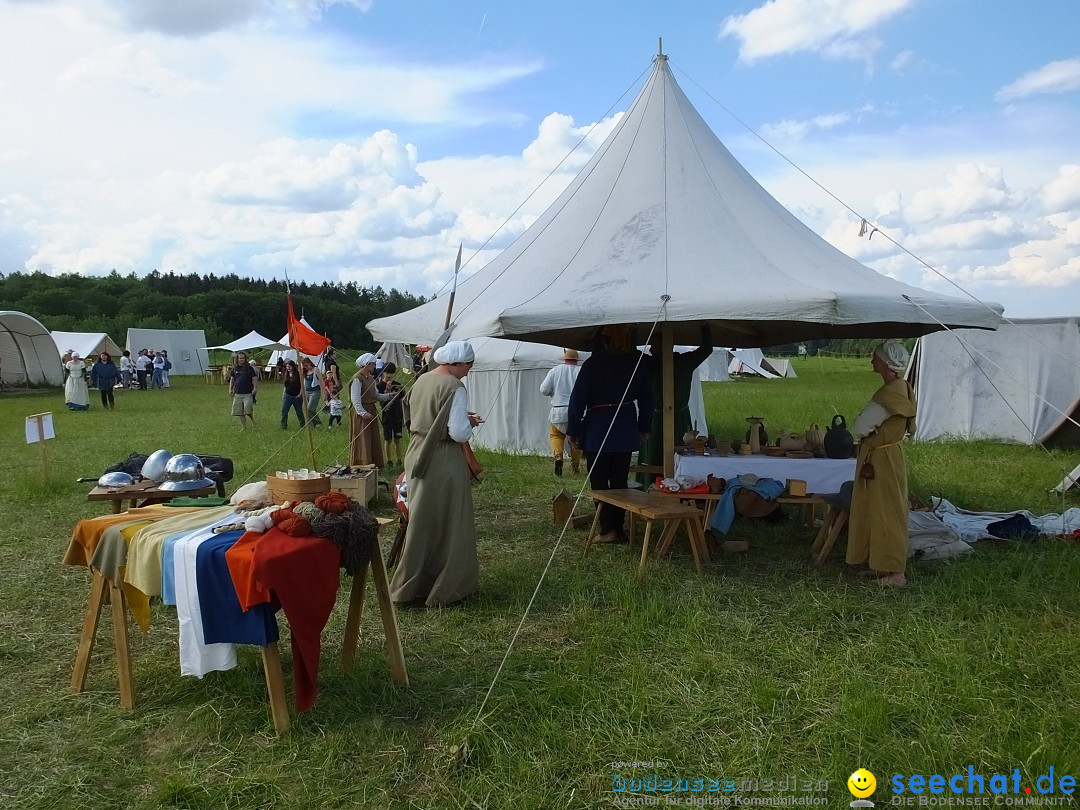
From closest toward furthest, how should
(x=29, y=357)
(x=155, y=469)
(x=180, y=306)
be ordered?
(x=155, y=469) < (x=29, y=357) < (x=180, y=306)

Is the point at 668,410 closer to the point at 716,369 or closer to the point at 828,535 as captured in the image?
the point at 828,535

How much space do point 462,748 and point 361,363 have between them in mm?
6086

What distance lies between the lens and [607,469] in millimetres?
5535

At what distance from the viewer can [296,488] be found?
3393 millimetres

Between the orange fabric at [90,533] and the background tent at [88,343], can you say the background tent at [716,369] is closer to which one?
the background tent at [88,343]

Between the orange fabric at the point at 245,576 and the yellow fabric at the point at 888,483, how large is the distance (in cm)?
344

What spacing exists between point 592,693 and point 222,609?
1509 mm

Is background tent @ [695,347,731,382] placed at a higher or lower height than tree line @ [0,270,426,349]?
lower

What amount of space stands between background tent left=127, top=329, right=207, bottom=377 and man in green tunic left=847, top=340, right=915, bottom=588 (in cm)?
3201

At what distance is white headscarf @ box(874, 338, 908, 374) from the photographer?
4426 mm

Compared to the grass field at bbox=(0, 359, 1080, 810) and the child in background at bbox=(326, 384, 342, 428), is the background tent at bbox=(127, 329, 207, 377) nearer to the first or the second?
the child in background at bbox=(326, 384, 342, 428)

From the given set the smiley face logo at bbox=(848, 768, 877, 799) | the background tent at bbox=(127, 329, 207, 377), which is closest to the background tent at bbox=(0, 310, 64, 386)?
the background tent at bbox=(127, 329, 207, 377)

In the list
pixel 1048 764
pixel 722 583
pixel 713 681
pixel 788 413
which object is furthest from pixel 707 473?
pixel 788 413

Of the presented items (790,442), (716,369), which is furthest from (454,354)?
(716,369)
